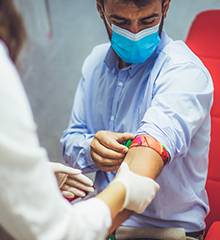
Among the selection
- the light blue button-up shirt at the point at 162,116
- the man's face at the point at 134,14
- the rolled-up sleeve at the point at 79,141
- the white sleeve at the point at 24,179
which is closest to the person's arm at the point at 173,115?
the light blue button-up shirt at the point at 162,116

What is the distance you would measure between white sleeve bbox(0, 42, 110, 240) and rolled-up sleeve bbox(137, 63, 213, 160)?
438 millimetres

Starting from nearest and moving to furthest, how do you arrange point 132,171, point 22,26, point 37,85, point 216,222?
point 22,26, point 132,171, point 216,222, point 37,85

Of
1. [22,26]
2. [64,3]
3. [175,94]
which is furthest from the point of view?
[64,3]

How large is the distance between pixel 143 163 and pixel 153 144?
0.06 meters

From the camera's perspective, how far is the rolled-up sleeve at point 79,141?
5.28ft

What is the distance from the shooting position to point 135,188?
1.15 metres

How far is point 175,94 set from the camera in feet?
4.69

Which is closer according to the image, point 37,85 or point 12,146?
point 12,146

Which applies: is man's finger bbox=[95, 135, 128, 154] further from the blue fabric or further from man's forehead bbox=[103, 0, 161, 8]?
man's forehead bbox=[103, 0, 161, 8]

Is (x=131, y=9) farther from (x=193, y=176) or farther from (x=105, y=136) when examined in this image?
(x=193, y=176)

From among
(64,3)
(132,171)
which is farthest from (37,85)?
(132,171)

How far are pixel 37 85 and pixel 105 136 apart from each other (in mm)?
1876

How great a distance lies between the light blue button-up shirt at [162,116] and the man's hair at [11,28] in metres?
0.44

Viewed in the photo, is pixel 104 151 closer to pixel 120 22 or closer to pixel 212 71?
pixel 120 22
